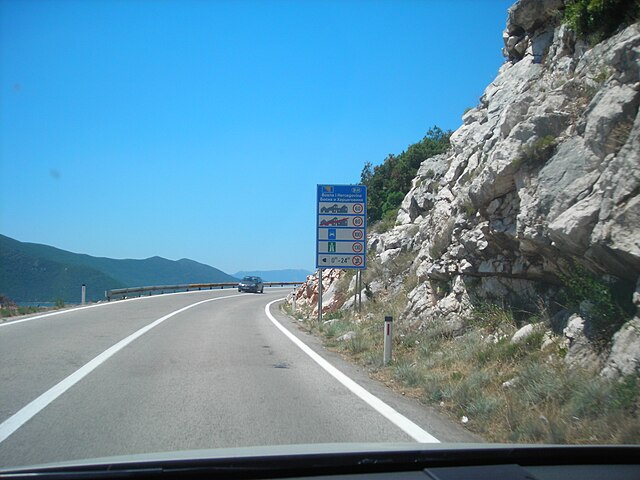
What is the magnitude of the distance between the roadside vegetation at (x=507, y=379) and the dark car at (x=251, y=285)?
1719 inches

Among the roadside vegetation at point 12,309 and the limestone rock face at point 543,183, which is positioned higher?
the limestone rock face at point 543,183

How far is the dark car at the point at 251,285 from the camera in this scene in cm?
5772

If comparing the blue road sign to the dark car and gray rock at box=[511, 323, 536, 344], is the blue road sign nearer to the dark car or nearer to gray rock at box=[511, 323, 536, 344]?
gray rock at box=[511, 323, 536, 344]

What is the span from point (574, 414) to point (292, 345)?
9.64m

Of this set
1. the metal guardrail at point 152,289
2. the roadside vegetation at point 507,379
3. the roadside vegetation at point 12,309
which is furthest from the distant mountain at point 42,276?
the roadside vegetation at point 507,379

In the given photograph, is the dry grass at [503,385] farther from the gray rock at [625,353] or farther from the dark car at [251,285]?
the dark car at [251,285]

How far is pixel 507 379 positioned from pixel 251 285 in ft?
165

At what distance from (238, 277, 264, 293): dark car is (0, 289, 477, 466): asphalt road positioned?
138 ft

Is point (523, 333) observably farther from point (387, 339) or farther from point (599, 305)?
point (387, 339)

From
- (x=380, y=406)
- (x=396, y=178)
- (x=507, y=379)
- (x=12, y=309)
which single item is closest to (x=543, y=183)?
(x=507, y=379)

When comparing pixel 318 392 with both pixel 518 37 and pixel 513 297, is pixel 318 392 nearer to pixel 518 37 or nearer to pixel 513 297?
pixel 513 297

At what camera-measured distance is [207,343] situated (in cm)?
1501

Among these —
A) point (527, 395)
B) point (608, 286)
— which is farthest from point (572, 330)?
point (527, 395)

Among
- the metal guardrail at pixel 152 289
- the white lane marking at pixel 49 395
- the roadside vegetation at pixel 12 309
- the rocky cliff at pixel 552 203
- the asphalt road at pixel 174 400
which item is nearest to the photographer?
the asphalt road at pixel 174 400
